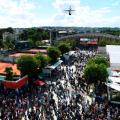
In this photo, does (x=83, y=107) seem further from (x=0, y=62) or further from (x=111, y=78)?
(x=0, y=62)

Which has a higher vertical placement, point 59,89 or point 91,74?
point 91,74

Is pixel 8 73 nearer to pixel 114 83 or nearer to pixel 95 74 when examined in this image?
pixel 95 74

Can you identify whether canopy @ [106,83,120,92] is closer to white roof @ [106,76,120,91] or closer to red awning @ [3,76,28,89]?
white roof @ [106,76,120,91]

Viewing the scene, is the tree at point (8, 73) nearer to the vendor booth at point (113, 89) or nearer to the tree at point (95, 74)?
the tree at point (95, 74)

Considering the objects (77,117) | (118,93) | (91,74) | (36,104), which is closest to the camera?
(77,117)

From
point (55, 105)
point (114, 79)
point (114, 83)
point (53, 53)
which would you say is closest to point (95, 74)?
point (114, 83)

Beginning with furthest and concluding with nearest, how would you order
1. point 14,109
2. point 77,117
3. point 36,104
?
point 36,104, point 14,109, point 77,117

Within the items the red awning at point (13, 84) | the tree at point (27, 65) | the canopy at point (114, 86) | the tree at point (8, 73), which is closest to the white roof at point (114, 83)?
the canopy at point (114, 86)

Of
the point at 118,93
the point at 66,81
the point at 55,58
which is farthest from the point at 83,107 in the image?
the point at 55,58

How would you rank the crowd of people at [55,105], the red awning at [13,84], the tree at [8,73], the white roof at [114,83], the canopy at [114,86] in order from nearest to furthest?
the crowd of people at [55,105] → the canopy at [114,86] → the white roof at [114,83] → the red awning at [13,84] → the tree at [8,73]
